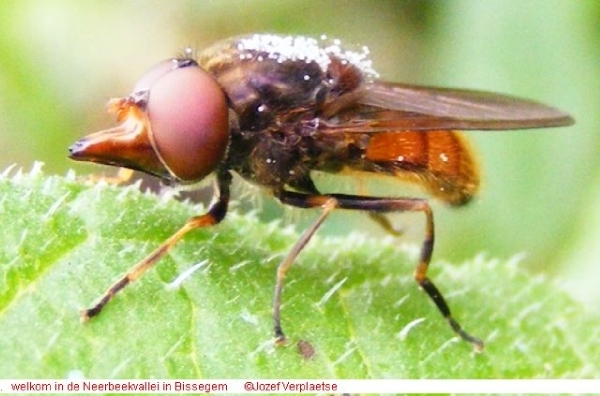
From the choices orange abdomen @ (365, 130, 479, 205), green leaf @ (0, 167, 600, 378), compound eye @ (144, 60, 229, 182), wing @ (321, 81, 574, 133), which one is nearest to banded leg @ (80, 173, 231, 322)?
green leaf @ (0, 167, 600, 378)

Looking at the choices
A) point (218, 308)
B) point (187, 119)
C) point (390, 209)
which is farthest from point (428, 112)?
point (218, 308)

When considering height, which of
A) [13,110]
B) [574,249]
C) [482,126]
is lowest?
[574,249]

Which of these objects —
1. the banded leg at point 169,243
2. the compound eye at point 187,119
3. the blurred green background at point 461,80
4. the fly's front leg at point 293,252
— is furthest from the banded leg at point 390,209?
the blurred green background at point 461,80

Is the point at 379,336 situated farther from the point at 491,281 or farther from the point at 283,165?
the point at 491,281

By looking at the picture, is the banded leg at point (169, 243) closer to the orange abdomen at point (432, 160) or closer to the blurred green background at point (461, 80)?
the orange abdomen at point (432, 160)

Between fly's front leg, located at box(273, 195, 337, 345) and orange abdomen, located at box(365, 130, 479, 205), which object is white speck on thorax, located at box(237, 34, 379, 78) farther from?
fly's front leg, located at box(273, 195, 337, 345)

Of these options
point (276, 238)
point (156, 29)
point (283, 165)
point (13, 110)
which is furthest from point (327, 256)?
point (156, 29)
